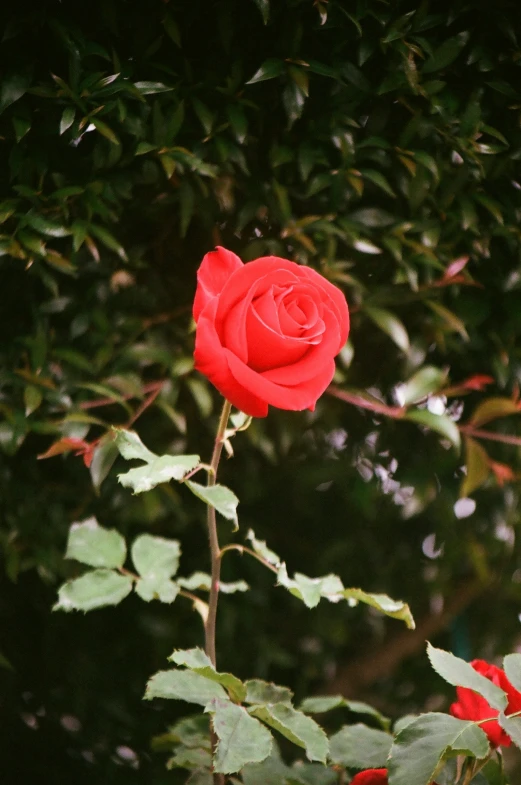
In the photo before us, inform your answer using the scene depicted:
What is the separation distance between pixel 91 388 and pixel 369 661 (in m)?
0.79

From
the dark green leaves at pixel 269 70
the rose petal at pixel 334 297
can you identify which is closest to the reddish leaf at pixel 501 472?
the rose petal at pixel 334 297

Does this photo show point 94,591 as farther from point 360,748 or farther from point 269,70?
point 269,70

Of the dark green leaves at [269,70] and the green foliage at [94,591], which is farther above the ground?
the dark green leaves at [269,70]

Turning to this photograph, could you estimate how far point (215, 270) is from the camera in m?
0.58

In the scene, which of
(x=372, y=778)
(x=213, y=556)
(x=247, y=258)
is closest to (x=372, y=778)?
(x=372, y=778)

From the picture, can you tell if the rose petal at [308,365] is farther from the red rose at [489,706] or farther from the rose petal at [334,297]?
the red rose at [489,706]

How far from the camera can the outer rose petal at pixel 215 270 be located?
1.84 feet

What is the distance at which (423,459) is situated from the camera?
1095 millimetres

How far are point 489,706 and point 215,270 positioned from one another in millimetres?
502

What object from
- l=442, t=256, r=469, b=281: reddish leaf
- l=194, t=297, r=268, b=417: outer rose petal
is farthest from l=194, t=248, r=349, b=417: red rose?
l=442, t=256, r=469, b=281: reddish leaf

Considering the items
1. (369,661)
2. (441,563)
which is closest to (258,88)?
(441,563)

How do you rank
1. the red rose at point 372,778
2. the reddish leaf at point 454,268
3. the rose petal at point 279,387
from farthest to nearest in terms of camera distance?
the reddish leaf at point 454,268 < the red rose at point 372,778 < the rose petal at point 279,387

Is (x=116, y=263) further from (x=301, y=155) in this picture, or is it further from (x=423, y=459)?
(x=423, y=459)

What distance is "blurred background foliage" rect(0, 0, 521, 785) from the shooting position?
34.5 inches
